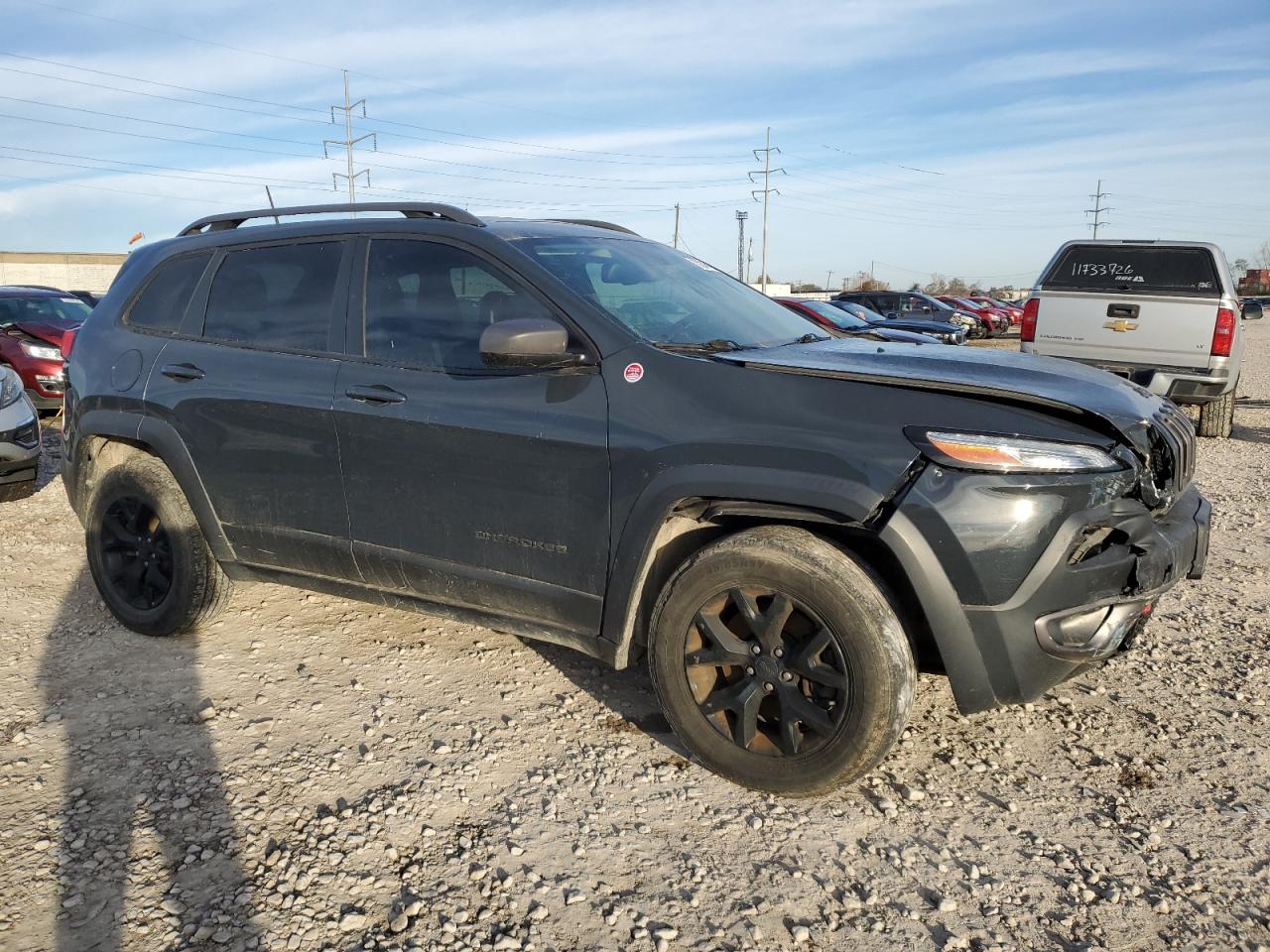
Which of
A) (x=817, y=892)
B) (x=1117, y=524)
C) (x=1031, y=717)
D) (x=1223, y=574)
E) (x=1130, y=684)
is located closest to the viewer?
(x=817, y=892)

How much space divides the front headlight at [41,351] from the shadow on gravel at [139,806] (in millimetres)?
7401

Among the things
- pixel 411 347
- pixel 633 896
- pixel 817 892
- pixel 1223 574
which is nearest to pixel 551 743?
pixel 633 896

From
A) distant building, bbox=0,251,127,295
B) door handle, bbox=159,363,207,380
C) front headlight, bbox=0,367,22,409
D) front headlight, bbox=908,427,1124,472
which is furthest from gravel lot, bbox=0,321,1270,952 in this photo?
distant building, bbox=0,251,127,295

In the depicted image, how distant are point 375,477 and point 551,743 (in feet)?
3.84

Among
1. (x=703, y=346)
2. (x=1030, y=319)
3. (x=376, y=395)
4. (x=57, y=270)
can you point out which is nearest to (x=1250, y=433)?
(x=1030, y=319)

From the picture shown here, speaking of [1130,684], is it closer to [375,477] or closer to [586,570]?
[586,570]

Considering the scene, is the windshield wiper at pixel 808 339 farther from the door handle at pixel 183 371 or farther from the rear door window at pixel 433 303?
the door handle at pixel 183 371

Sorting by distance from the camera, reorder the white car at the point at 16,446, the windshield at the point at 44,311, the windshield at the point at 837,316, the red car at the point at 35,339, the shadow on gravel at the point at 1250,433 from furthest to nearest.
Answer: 1. the windshield at the point at 837,316
2. the windshield at the point at 44,311
3. the red car at the point at 35,339
4. the shadow on gravel at the point at 1250,433
5. the white car at the point at 16,446

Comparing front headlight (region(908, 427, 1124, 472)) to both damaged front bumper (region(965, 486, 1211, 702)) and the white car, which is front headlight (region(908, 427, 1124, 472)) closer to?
damaged front bumper (region(965, 486, 1211, 702))

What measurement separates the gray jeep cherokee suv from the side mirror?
13 mm

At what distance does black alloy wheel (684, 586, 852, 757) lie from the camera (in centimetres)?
286

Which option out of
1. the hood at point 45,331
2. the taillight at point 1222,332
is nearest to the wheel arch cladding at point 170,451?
the hood at point 45,331

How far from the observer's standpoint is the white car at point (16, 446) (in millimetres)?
6211

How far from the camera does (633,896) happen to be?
255 cm
